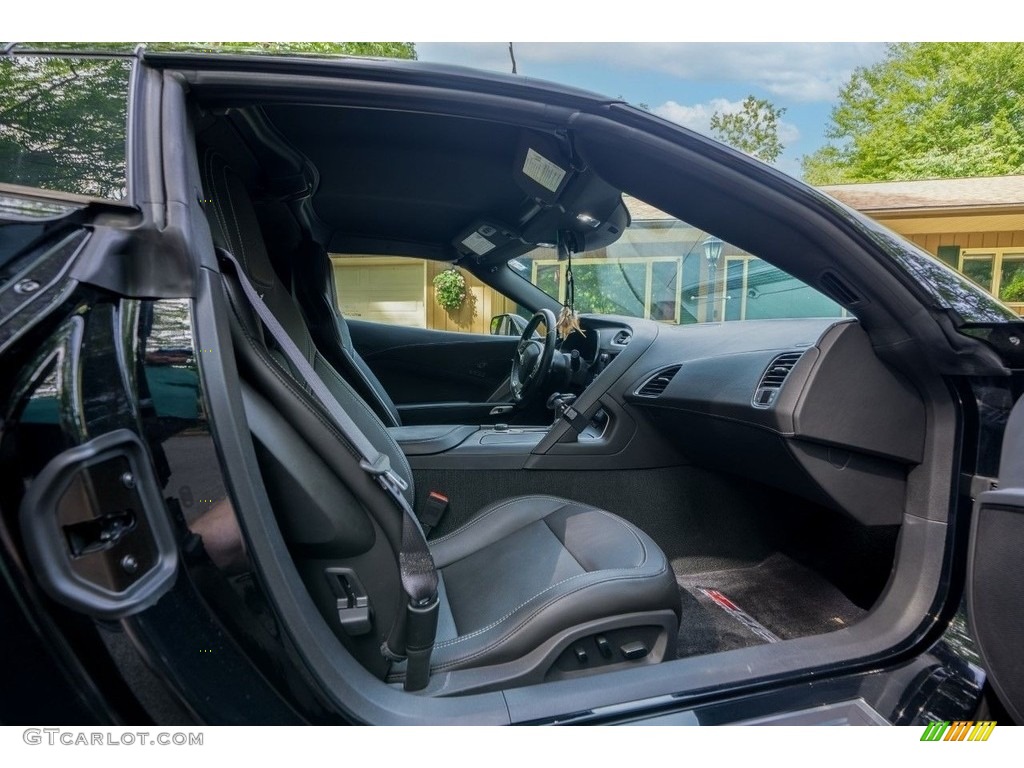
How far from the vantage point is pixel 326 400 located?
1.01 meters

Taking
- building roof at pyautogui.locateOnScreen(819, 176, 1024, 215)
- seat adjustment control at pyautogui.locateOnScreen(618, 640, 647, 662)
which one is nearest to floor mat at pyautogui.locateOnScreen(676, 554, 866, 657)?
seat adjustment control at pyautogui.locateOnScreen(618, 640, 647, 662)

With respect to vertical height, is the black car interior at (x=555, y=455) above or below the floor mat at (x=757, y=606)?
above

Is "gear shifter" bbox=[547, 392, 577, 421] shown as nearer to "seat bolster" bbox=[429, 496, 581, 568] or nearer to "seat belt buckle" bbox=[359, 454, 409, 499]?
"seat bolster" bbox=[429, 496, 581, 568]

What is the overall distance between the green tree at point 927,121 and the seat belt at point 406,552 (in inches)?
345

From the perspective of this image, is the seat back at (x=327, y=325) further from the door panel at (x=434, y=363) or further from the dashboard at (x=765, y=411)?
the door panel at (x=434, y=363)

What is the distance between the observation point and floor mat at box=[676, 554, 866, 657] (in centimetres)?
152

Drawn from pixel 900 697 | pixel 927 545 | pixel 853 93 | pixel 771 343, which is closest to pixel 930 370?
pixel 927 545

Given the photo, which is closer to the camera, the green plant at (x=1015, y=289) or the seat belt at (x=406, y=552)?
the seat belt at (x=406, y=552)

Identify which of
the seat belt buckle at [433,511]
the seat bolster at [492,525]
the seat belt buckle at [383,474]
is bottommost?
the seat belt buckle at [433,511]

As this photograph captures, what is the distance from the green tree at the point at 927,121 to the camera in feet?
25.7

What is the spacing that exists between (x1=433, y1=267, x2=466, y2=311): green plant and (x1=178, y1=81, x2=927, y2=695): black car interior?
0.61 meters

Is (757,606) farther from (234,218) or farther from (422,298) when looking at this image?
(422,298)

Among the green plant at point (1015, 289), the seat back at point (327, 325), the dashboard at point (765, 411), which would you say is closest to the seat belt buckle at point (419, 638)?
the dashboard at point (765, 411)
